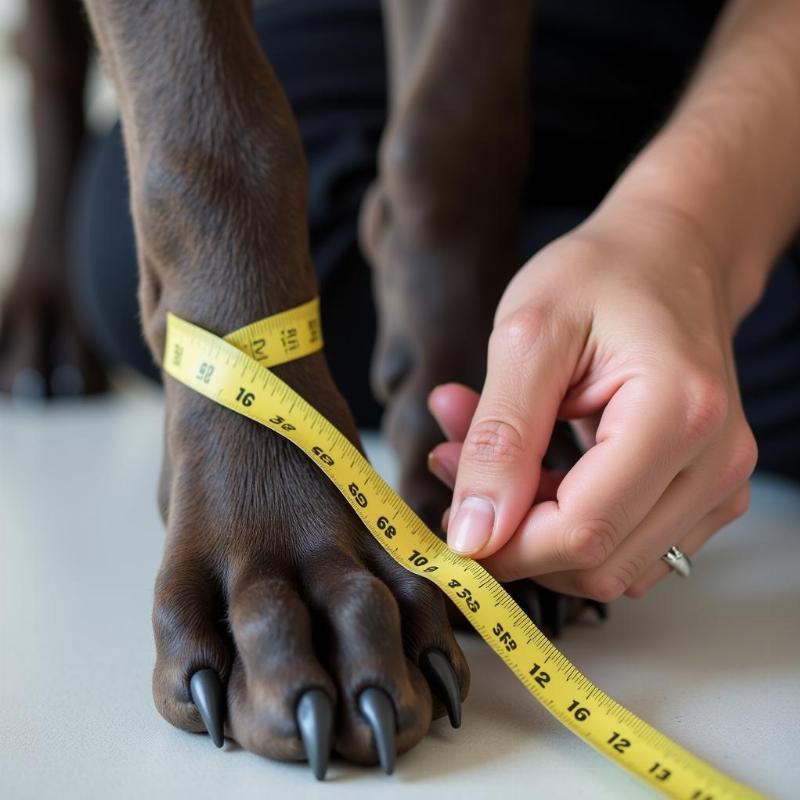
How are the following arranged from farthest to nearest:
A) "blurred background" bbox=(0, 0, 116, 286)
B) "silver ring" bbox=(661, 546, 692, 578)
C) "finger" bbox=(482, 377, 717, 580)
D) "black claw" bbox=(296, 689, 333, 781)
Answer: "blurred background" bbox=(0, 0, 116, 286)
"silver ring" bbox=(661, 546, 692, 578)
"finger" bbox=(482, 377, 717, 580)
"black claw" bbox=(296, 689, 333, 781)

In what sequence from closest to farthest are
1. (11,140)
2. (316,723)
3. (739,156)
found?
1. (316,723)
2. (739,156)
3. (11,140)

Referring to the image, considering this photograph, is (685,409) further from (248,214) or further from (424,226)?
(424,226)

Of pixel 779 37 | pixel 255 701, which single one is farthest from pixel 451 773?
pixel 779 37

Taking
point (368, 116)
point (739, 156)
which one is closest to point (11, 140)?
point (368, 116)

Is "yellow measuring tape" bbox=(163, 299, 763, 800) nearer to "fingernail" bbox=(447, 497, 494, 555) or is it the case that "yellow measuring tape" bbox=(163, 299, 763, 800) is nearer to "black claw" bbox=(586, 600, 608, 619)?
"fingernail" bbox=(447, 497, 494, 555)

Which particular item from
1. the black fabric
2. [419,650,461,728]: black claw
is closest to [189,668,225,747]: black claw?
[419,650,461,728]: black claw

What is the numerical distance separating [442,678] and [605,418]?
0.20 meters

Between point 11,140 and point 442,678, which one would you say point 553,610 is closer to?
point 442,678

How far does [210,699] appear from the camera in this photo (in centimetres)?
62

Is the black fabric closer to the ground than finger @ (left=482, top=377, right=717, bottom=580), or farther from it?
closer to the ground

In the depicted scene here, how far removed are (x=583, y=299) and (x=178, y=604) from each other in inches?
13.0

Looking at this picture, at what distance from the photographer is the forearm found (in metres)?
0.88

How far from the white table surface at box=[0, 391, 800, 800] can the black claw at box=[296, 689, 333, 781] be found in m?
0.03

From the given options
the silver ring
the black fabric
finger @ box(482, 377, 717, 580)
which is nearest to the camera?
finger @ box(482, 377, 717, 580)
